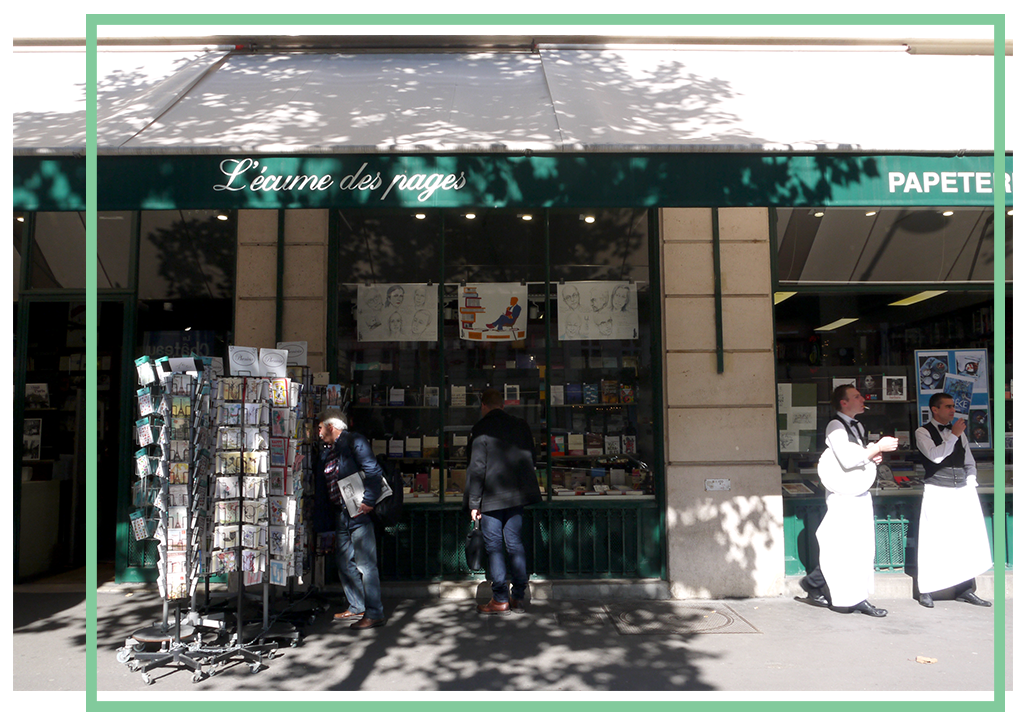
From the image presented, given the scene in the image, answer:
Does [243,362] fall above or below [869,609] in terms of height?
above

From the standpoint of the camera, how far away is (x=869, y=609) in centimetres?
600

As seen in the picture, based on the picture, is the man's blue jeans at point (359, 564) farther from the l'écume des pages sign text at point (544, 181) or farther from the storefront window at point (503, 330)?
the l'écume des pages sign text at point (544, 181)

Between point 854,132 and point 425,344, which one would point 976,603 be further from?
point 425,344

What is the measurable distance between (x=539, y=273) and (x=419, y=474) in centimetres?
233

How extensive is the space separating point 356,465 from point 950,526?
17.1ft

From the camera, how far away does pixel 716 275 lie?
684 centimetres

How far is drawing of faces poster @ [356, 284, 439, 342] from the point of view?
278 inches

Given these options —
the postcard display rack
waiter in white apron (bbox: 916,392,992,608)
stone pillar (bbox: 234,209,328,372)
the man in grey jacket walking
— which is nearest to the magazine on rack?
the postcard display rack

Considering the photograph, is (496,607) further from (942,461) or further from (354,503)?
(942,461)

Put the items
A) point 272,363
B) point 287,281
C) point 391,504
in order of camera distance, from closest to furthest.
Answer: point 272,363 < point 391,504 < point 287,281

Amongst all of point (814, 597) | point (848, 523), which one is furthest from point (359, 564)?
point (848, 523)

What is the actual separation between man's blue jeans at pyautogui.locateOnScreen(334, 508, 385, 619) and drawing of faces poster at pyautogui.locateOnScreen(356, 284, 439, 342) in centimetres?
206

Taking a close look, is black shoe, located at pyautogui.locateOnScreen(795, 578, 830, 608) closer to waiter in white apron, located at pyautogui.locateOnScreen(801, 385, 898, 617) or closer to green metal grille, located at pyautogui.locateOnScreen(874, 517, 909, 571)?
Result: waiter in white apron, located at pyautogui.locateOnScreen(801, 385, 898, 617)

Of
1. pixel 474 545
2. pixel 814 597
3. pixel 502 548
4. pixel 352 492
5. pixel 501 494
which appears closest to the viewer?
pixel 352 492
